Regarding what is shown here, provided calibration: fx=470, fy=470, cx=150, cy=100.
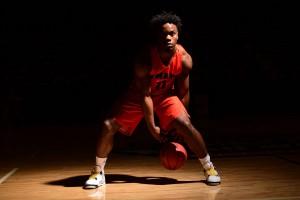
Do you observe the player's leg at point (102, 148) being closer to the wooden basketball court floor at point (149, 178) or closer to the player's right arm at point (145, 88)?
the wooden basketball court floor at point (149, 178)

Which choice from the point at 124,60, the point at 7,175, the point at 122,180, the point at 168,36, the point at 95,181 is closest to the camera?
the point at 168,36

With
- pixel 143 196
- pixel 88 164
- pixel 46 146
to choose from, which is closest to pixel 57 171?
pixel 88 164

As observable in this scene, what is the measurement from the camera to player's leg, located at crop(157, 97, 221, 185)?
11.9 feet

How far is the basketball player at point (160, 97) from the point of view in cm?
358

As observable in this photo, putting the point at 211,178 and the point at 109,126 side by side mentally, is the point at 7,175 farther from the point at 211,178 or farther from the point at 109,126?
the point at 211,178

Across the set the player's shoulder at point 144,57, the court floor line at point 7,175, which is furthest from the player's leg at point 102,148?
the court floor line at point 7,175

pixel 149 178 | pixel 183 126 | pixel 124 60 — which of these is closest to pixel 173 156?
pixel 183 126

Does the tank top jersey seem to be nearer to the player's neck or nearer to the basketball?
the player's neck

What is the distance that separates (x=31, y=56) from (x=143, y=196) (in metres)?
7.41

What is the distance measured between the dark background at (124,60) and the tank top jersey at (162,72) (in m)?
5.32

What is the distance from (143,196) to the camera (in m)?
3.30

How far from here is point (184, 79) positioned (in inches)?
149

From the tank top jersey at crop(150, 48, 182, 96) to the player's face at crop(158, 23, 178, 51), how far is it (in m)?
0.10

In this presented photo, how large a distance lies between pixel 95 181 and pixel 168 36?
4.13 ft
